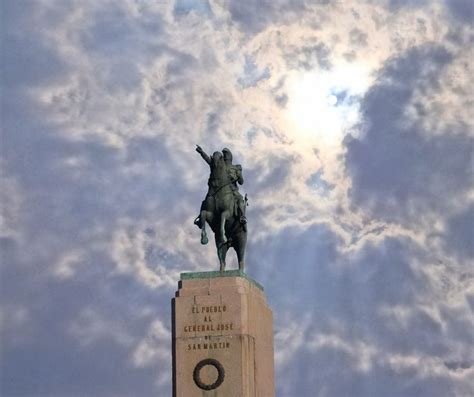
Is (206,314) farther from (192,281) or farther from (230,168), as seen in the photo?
(230,168)

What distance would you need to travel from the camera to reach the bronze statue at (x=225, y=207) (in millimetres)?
51594

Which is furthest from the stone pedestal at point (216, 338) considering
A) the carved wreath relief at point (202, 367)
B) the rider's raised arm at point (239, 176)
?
the rider's raised arm at point (239, 176)

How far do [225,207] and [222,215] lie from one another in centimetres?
36

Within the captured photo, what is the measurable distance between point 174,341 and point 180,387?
1.72 m

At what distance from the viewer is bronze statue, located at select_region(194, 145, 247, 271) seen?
5159 cm

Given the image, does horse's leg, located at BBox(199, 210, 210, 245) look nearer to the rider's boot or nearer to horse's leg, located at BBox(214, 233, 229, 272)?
the rider's boot

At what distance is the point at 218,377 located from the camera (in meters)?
49.1

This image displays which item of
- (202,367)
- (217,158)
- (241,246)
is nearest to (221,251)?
(241,246)

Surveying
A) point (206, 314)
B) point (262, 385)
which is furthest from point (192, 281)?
point (262, 385)

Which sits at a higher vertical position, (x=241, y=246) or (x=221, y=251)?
(x=241, y=246)

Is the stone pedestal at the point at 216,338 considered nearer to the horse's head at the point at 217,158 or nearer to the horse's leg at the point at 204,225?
the horse's leg at the point at 204,225

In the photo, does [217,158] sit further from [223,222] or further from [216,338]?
[216,338]

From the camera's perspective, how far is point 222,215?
169ft

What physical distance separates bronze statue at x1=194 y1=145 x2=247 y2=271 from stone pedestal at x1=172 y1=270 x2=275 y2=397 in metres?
1.73
